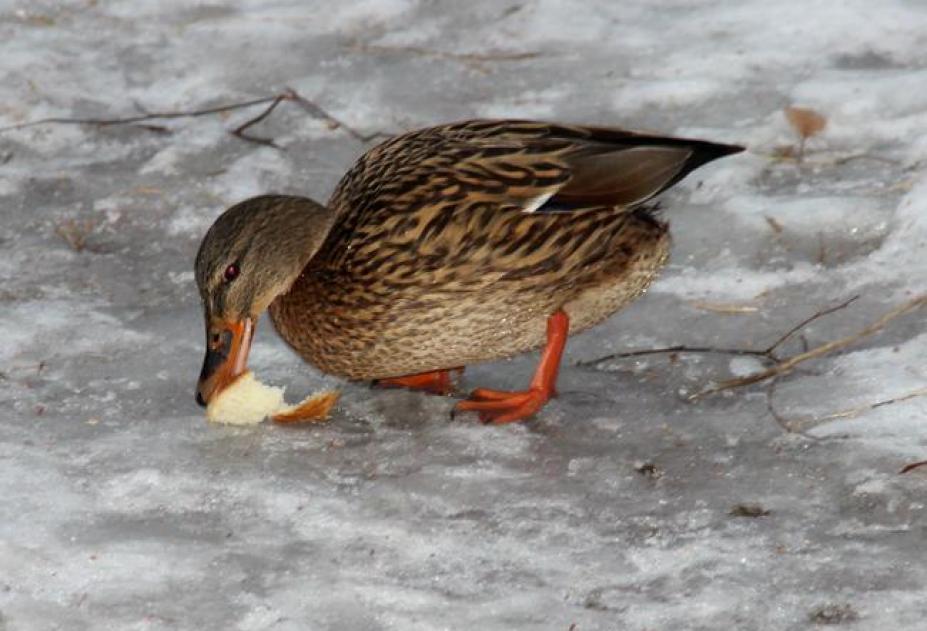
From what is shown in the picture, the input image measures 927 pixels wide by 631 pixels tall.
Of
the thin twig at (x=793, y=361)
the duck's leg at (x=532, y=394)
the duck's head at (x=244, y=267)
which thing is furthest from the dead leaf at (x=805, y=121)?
the duck's head at (x=244, y=267)

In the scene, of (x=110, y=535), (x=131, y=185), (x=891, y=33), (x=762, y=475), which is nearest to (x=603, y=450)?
(x=762, y=475)

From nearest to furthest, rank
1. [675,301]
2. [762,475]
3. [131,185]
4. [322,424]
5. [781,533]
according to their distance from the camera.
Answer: [781,533] → [762,475] → [322,424] → [675,301] → [131,185]

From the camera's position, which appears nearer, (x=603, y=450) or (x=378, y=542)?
(x=378, y=542)

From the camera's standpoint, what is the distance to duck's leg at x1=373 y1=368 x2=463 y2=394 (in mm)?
5172

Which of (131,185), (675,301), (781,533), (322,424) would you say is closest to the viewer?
(781,533)

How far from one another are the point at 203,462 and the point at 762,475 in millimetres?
1421

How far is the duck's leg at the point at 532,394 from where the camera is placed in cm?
489

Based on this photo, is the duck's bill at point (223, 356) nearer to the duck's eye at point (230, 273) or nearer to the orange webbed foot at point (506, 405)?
the duck's eye at point (230, 273)

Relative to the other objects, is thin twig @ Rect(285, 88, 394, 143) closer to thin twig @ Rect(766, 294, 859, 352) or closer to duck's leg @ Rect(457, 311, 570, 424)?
duck's leg @ Rect(457, 311, 570, 424)

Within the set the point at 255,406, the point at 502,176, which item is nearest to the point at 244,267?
the point at 255,406

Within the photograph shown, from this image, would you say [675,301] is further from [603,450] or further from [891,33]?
[891,33]

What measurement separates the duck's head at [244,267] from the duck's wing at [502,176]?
92mm

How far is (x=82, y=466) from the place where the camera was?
4.56 m

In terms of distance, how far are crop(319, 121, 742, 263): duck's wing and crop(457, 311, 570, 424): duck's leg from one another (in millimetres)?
339
